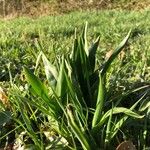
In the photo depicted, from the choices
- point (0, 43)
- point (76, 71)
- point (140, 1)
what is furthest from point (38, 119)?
point (140, 1)

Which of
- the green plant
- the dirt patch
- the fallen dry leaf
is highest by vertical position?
the green plant

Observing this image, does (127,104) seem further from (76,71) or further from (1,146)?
(1,146)

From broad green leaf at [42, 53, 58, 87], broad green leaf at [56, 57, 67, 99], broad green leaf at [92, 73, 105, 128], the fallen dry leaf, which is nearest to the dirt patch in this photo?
broad green leaf at [42, 53, 58, 87]

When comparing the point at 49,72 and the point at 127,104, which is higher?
the point at 49,72

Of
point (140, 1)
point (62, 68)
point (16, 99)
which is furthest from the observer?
point (140, 1)

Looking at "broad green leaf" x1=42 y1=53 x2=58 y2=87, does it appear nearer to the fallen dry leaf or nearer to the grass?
the grass

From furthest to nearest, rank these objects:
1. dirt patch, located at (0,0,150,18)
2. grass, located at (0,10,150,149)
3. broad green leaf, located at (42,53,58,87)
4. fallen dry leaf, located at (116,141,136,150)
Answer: dirt patch, located at (0,0,150,18)
broad green leaf, located at (42,53,58,87)
grass, located at (0,10,150,149)
fallen dry leaf, located at (116,141,136,150)

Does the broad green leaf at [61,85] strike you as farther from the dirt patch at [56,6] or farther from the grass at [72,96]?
the dirt patch at [56,6]
